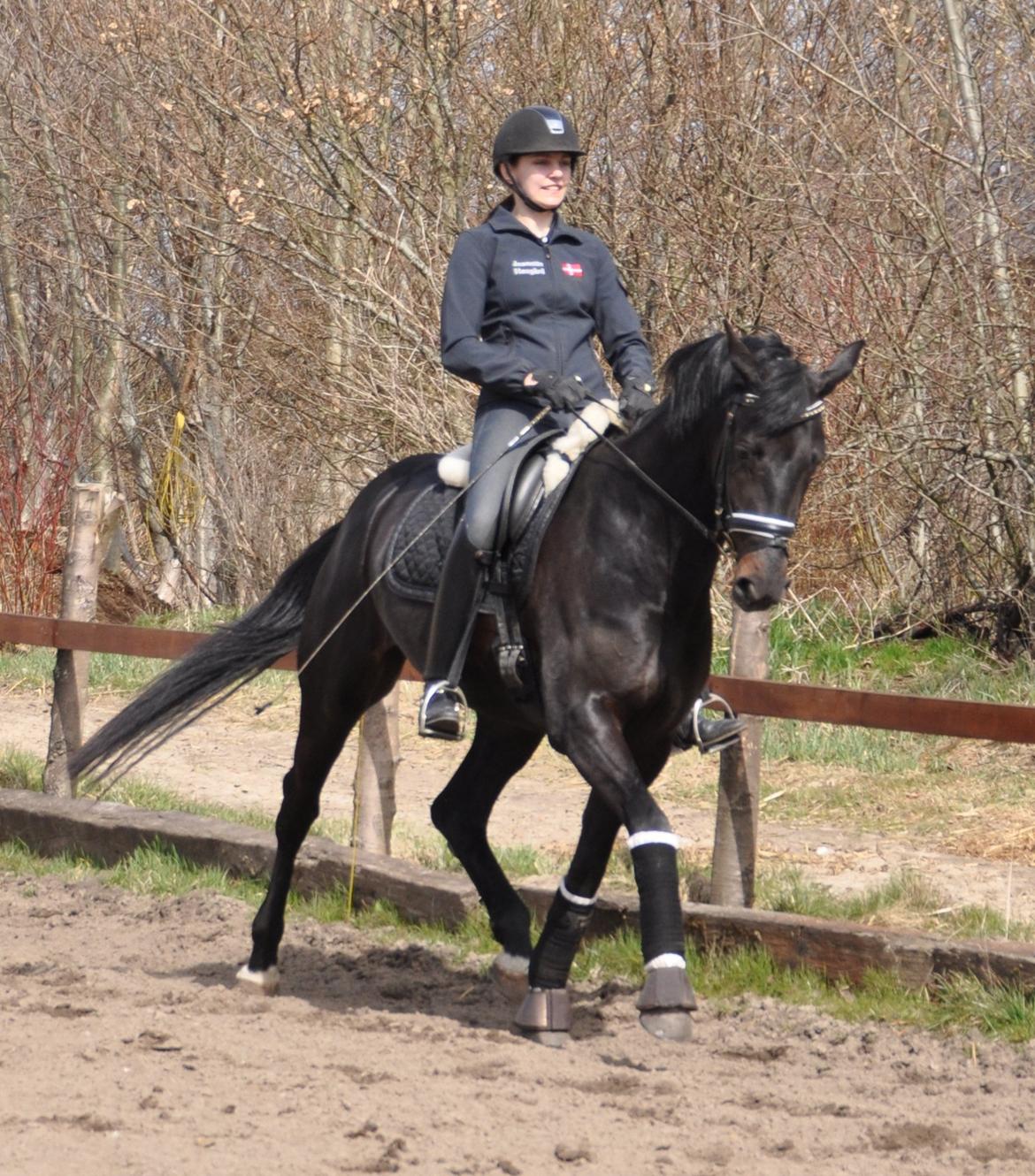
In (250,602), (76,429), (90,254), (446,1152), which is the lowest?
(446,1152)

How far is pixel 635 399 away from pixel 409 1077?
7.39 feet

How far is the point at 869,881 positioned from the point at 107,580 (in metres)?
11.3

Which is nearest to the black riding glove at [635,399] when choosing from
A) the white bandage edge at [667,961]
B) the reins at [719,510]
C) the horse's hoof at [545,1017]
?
the reins at [719,510]

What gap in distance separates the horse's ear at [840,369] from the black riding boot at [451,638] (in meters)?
1.26

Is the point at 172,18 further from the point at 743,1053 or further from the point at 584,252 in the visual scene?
the point at 743,1053

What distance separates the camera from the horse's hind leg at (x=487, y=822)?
18.7ft

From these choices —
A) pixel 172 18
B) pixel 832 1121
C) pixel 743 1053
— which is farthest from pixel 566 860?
pixel 172 18

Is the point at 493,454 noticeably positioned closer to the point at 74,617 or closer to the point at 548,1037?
the point at 548,1037

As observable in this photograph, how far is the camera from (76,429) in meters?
18.0

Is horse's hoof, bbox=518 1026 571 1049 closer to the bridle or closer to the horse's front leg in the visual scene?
the horse's front leg

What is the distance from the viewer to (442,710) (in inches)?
211

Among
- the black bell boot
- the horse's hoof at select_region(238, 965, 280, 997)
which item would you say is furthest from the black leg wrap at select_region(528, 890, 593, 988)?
the horse's hoof at select_region(238, 965, 280, 997)

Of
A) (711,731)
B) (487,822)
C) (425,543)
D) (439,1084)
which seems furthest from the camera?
(487,822)

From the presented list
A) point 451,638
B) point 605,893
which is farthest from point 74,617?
point 451,638
